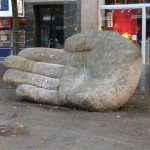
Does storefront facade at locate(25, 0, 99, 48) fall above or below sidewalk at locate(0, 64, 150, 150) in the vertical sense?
above

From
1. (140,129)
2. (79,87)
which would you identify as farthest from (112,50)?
(140,129)

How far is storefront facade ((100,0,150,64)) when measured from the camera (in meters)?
18.8

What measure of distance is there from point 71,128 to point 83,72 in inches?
93.1

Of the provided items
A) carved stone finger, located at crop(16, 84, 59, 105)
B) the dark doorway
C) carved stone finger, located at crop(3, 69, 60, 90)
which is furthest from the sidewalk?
the dark doorway

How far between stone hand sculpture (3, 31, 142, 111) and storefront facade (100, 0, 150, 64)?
9079 millimetres

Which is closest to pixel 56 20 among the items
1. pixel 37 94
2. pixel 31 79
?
pixel 31 79

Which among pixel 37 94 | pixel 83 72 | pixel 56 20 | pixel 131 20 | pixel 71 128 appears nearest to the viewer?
pixel 71 128

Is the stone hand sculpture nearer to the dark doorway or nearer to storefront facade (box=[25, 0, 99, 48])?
storefront facade (box=[25, 0, 99, 48])

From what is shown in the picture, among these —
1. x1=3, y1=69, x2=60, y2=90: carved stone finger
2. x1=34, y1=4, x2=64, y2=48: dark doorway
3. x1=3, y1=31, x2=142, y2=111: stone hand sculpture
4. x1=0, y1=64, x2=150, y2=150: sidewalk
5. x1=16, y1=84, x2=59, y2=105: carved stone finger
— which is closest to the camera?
x1=0, y1=64, x2=150, y2=150: sidewalk

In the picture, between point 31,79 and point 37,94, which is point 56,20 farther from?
point 37,94

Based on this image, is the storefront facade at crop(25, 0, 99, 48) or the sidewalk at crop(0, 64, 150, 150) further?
the storefront facade at crop(25, 0, 99, 48)

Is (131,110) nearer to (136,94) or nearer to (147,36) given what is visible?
(136,94)

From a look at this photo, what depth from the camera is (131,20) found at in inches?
757

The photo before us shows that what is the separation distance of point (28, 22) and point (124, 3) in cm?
472
